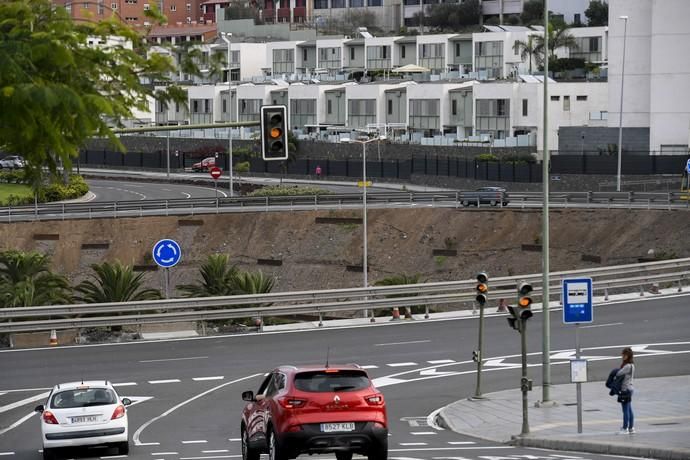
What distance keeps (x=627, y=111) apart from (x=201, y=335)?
5807 centimetres

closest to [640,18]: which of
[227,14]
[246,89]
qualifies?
[246,89]

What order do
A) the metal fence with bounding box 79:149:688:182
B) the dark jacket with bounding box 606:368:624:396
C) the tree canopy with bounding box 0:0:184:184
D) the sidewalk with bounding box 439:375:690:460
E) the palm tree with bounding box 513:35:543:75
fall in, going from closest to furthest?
the tree canopy with bounding box 0:0:184:184
the sidewalk with bounding box 439:375:690:460
the dark jacket with bounding box 606:368:624:396
the metal fence with bounding box 79:149:688:182
the palm tree with bounding box 513:35:543:75

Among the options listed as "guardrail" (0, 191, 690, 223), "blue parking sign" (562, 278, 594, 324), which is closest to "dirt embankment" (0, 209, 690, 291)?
"guardrail" (0, 191, 690, 223)

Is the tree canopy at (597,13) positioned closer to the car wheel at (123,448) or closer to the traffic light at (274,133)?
the traffic light at (274,133)

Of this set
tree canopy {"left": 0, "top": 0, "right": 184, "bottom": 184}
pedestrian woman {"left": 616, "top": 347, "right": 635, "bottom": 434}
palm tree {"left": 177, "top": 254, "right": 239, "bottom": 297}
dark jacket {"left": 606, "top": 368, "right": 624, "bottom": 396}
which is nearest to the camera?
tree canopy {"left": 0, "top": 0, "right": 184, "bottom": 184}

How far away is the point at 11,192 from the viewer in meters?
99.8

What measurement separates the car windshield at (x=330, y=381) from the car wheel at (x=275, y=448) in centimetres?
83

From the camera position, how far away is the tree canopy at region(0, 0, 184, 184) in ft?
53.7

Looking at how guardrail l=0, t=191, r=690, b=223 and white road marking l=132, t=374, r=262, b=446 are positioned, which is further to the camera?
guardrail l=0, t=191, r=690, b=223

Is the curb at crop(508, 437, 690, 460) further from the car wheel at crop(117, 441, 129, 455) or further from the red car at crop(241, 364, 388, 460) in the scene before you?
the car wheel at crop(117, 441, 129, 455)

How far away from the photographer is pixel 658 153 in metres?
92.9

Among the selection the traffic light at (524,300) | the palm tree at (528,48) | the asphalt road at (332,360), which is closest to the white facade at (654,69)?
the palm tree at (528,48)

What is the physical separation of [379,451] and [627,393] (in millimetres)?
6203

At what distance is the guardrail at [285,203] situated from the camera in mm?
74375
